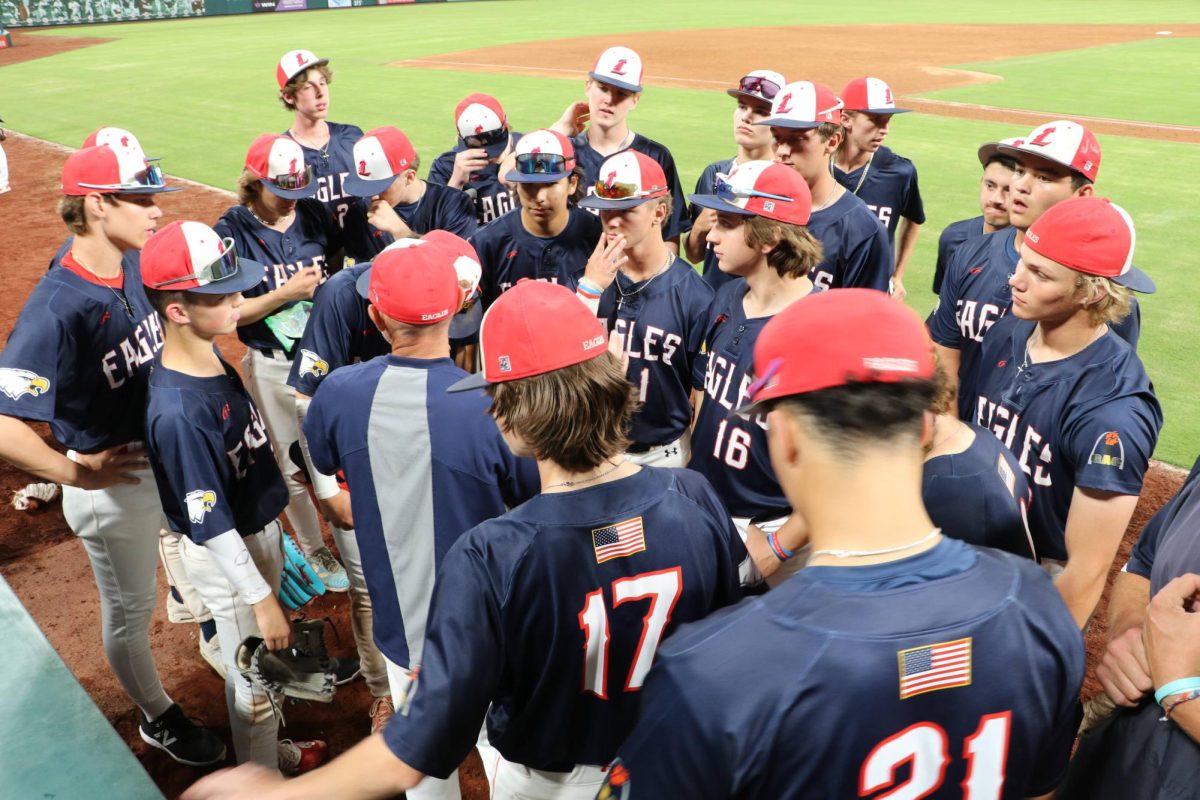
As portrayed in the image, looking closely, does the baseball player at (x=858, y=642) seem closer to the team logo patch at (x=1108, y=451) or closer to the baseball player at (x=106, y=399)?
the team logo patch at (x=1108, y=451)

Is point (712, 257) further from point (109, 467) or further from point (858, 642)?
point (858, 642)

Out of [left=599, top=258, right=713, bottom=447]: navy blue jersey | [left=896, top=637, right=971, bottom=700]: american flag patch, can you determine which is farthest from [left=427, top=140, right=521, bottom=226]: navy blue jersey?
[left=896, top=637, right=971, bottom=700]: american flag patch

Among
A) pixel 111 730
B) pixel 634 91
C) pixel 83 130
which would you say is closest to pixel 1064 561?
pixel 111 730

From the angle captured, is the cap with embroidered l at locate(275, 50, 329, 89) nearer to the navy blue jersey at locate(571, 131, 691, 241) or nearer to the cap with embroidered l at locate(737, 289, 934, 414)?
the navy blue jersey at locate(571, 131, 691, 241)

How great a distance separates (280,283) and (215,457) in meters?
1.88

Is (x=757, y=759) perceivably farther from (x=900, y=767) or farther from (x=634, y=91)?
(x=634, y=91)

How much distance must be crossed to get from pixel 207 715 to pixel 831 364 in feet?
11.6

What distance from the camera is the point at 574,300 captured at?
2178mm

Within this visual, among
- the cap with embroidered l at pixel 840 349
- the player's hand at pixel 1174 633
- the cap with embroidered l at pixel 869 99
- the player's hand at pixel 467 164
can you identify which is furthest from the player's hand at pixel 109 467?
the cap with embroidered l at pixel 869 99

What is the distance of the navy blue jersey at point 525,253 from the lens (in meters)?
4.66

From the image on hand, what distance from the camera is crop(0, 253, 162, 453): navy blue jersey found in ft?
10.5

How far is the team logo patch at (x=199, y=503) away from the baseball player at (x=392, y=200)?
230cm

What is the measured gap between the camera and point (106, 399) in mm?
3479

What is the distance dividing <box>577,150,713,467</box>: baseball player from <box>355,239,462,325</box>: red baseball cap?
108 centimetres
